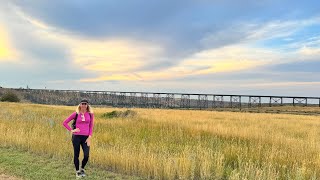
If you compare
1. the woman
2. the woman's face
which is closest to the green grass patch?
the woman

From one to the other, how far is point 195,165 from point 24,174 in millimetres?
4345

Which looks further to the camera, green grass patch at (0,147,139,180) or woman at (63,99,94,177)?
green grass patch at (0,147,139,180)

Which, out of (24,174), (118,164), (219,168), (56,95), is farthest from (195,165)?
(56,95)

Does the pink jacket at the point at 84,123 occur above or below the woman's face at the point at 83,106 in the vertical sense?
below

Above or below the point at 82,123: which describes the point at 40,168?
below

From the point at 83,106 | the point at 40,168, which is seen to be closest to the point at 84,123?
the point at 83,106

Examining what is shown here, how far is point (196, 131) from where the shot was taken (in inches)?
796

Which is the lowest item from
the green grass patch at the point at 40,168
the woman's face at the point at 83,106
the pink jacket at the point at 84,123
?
the green grass patch at the point at 40,168

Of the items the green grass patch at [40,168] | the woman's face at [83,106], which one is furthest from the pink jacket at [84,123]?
the green grass patch at [40,168]

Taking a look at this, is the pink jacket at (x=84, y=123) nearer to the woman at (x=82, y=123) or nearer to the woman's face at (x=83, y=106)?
the woman at (x=82, y=123)

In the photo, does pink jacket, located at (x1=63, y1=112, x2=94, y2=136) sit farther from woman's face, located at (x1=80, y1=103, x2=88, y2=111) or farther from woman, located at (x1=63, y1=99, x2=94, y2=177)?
woman's face, located at (x1=80, y1=103, x2=88, y2=111)

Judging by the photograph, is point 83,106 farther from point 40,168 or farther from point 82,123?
point 40,168

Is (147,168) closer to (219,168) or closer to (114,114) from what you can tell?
(219,168)

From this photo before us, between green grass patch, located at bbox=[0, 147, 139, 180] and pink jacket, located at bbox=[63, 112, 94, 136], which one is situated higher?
pink jacket, located at bbox=[63, 112, 94, 136]
